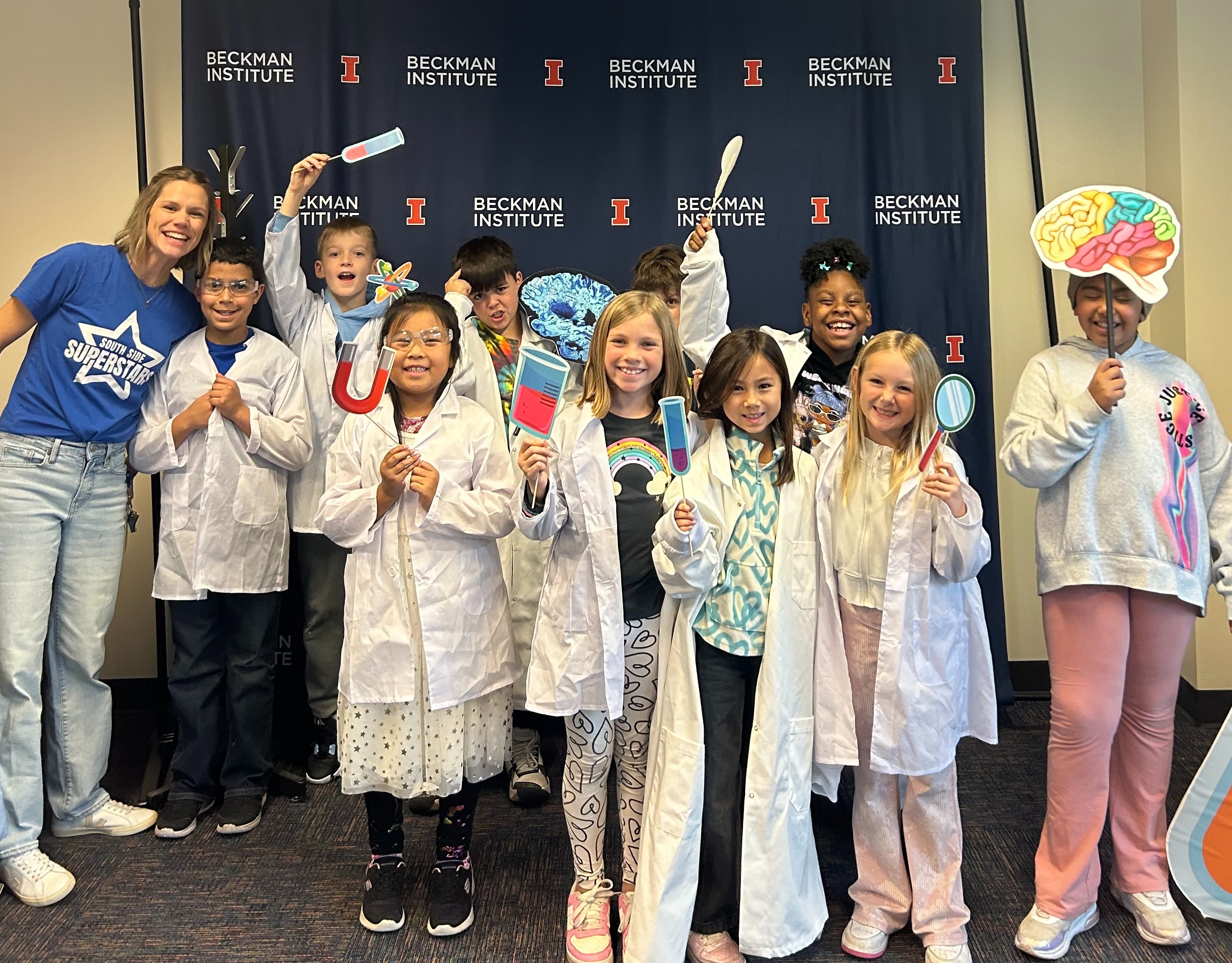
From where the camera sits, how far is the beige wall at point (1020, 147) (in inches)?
136

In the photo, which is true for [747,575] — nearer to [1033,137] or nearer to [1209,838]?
[1209,838]

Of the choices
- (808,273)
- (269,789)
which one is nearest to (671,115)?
(808,273)

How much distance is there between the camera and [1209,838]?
7.27 feet

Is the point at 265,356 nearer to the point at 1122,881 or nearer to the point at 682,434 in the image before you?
the point at 682,434

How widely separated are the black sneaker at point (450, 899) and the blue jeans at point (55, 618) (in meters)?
1.07

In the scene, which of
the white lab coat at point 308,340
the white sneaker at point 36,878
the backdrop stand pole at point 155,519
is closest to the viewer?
the white sneaker at point 36,878

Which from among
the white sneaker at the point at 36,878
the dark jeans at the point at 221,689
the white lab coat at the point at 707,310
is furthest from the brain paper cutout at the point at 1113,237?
the white sneaker at the point at 36,878

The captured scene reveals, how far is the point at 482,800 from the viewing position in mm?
3066

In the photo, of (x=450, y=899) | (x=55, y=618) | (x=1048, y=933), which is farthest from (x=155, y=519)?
(x=1048, y=933)

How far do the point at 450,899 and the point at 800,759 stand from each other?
866 mm

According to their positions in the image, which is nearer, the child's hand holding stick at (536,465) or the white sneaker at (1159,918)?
→ the child's hand holding stick at (536,465)

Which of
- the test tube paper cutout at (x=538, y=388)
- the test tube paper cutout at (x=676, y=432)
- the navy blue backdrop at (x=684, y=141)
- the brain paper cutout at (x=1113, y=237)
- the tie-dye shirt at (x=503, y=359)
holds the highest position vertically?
the navy blue backdrop at (x=684, y=141)

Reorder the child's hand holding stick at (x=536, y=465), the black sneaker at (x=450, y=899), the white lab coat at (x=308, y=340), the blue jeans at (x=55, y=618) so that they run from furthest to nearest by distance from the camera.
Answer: the white lab coat at (x=308, y=340)
the blue jeans at (x=55, y=618)
the black sneaker at (x=450, y=899)
the child's hand holding stick at (x=536, y=465)

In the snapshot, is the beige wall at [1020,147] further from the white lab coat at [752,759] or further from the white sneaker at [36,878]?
the white lab coat at [752,759]
